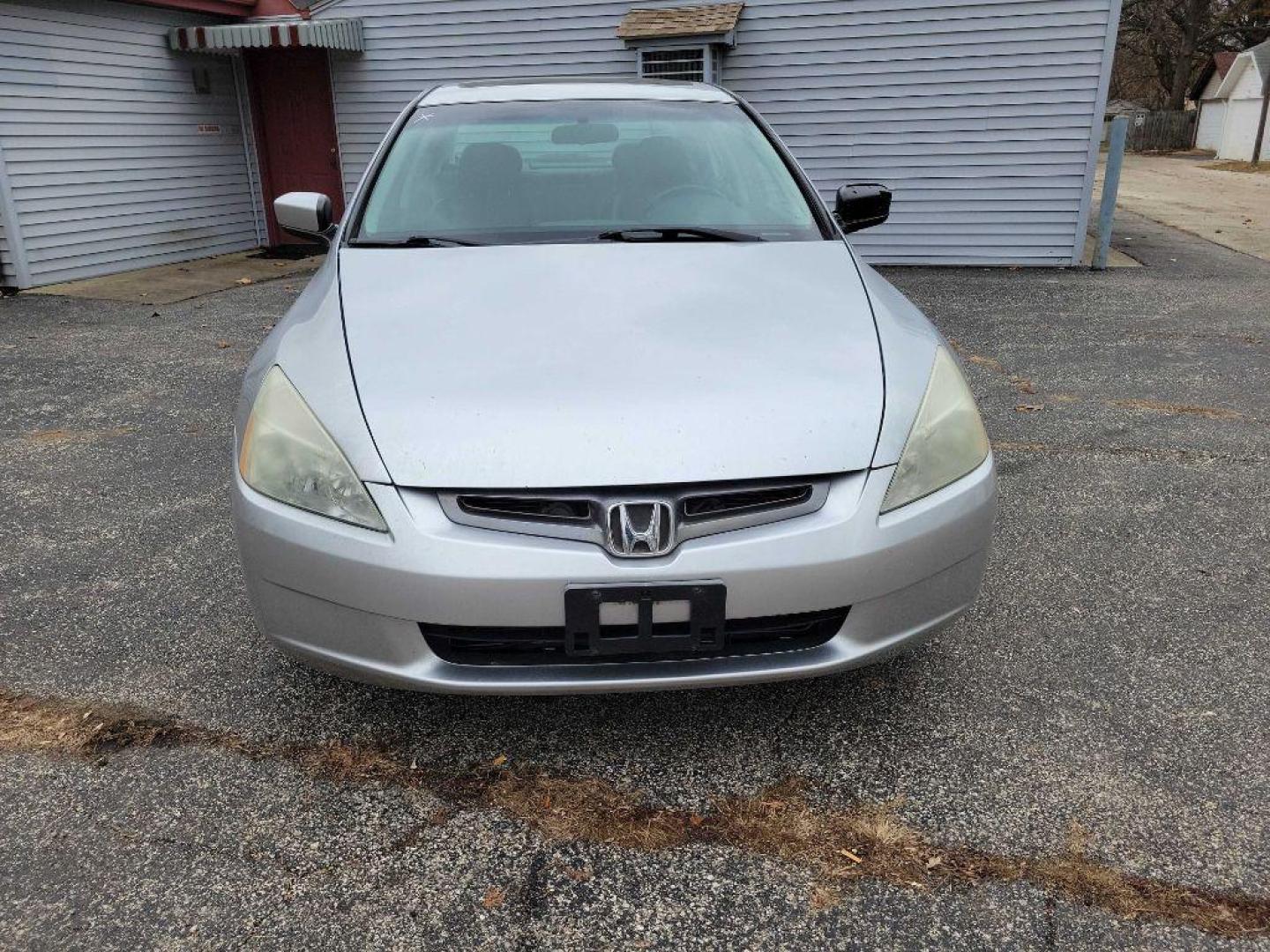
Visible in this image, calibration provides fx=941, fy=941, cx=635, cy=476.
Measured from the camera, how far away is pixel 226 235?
11.3 m

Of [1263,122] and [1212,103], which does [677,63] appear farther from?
[1212,103]

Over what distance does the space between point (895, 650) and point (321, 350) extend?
1464 mm

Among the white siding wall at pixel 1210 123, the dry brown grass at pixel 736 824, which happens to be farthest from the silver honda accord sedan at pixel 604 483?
the white siding wall at pixel 1210 123

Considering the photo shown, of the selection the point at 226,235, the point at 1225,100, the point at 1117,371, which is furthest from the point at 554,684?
the point at 1225,100

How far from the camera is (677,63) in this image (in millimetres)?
9812

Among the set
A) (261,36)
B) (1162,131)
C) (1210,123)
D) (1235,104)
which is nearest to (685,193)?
(261,36)

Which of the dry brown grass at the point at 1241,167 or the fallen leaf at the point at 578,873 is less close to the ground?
the fallen leaf at the point at 578,873

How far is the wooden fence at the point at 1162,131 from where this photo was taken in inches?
1789

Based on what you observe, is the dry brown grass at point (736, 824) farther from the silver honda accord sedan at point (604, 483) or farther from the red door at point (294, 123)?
the red door at point (294, 123)

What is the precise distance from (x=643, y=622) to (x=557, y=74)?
9.46 metres

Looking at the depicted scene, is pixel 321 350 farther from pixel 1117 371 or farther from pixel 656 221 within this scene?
pixel 1117 371

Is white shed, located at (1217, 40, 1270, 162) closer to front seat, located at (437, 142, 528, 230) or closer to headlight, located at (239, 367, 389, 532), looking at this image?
front seat, located at (437, 142, 528, 230)

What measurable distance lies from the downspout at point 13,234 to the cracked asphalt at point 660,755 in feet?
19.2

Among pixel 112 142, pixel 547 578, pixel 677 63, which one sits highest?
pixel 677 63
